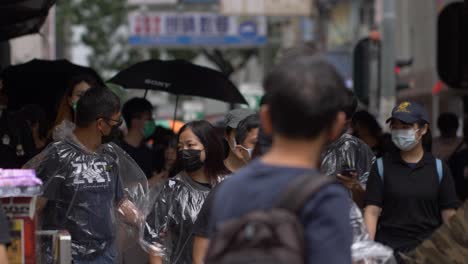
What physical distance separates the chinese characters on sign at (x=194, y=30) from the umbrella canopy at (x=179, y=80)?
25197 mm

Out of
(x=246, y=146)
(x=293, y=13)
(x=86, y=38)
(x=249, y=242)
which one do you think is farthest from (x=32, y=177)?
(x=86, y=38)

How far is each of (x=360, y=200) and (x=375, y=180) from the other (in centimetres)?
20

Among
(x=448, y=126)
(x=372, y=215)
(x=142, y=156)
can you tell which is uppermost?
(x=372, y=215)

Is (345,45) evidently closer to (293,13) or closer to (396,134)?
(293,13)

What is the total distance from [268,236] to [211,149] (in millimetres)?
3586

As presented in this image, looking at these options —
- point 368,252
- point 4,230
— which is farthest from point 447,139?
point 4,230

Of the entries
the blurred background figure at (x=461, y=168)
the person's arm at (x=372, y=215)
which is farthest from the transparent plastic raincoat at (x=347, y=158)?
the blurred background figure at (x=461, y=168)

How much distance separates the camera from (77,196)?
24.8ft

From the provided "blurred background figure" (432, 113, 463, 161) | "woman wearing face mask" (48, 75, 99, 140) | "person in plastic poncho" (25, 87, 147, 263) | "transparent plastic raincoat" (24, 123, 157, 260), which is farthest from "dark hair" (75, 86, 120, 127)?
"blurred background figure" (432, 113, 463, 161)

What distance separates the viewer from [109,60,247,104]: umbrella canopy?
12.7 metres

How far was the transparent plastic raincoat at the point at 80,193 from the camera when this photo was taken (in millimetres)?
7516

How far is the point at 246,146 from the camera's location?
811 centimetres

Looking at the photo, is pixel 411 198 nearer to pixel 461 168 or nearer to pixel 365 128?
pixel 365 128

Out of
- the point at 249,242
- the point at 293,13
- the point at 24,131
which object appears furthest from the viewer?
the point at 293,13
